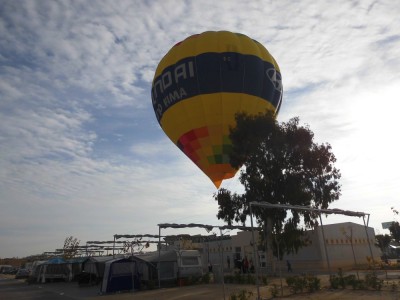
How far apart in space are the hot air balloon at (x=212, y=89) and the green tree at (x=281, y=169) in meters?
1.15

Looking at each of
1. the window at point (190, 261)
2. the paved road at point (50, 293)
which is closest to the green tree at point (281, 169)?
the window at point (190, 261)

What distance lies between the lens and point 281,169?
96.7ft

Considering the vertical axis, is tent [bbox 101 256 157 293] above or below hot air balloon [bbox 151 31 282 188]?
below

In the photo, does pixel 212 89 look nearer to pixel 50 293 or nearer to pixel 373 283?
pixel 373 283

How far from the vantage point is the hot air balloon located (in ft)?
91.1

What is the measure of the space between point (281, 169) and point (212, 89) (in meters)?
8.39

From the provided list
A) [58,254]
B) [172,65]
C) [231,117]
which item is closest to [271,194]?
[231,117]

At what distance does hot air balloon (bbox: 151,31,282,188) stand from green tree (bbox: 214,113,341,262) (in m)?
1.15

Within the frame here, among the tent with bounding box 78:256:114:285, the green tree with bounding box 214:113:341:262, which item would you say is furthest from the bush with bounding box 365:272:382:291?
the tent with bounding box 78:256:114:285

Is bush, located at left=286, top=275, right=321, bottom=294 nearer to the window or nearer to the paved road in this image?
the window

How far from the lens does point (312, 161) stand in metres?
29.8

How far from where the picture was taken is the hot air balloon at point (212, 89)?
27.8 m

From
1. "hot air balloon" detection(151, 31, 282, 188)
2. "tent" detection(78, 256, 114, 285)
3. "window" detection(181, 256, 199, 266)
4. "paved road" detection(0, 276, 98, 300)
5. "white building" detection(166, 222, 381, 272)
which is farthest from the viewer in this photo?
"white building" detection(166, 222, 381, 272)

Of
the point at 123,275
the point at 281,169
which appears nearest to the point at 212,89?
the point at 281,169
